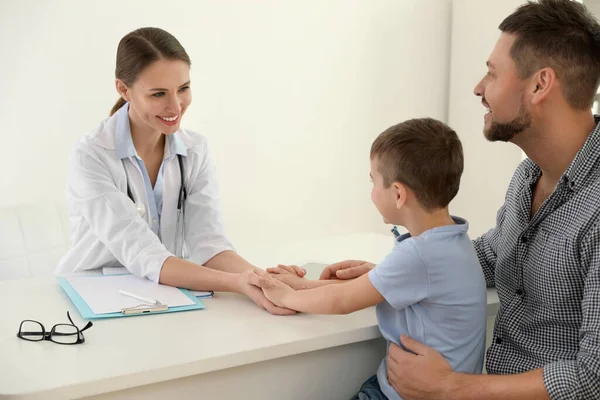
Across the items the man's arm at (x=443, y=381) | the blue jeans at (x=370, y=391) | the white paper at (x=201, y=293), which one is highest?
the white paper at (x=201, y=293)

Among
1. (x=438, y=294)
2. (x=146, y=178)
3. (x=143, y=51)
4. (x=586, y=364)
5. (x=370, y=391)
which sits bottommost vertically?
(x=370, y=391)

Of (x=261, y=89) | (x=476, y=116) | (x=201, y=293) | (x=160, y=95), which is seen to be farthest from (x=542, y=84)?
(x=476, y=116)

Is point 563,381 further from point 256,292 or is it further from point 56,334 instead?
point 56,334

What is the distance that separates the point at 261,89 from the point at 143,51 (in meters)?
1.65

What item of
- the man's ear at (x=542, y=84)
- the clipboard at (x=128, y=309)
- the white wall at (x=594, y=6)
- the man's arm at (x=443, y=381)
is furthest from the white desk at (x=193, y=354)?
the white wall at (x=594, y=6)

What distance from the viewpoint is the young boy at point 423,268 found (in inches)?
57.9

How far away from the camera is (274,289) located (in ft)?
5.44

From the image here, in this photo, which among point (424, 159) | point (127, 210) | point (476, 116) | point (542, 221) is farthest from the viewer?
point (476, 116)

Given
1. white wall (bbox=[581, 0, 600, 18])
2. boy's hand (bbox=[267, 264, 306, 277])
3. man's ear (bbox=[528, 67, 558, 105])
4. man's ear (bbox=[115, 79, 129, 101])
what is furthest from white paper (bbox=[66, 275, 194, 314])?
white wall (bbox=[581, 0, 600, 18])

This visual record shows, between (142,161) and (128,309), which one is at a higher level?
(142,161)

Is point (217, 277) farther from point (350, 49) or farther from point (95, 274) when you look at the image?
point (350, 49)

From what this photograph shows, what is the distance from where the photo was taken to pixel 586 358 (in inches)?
54.0

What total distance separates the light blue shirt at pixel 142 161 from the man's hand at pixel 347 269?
581 millimetres

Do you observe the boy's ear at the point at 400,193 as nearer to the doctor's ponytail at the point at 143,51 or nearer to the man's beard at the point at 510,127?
the man's beard at the point at 510,127
